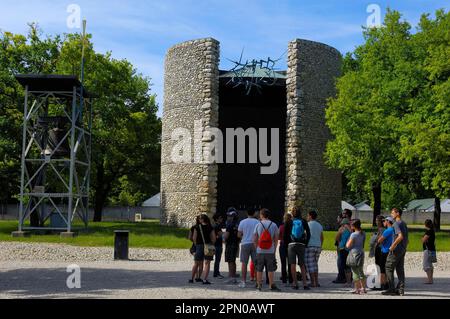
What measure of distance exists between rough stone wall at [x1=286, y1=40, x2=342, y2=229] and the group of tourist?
15.3 meters

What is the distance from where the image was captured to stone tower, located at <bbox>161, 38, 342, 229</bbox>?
28234 mm

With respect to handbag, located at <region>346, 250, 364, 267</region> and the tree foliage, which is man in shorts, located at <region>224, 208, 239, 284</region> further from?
the tree foliage

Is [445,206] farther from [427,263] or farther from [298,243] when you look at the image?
[298,243]

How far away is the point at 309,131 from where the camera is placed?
2916 cm

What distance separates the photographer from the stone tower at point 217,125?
28234mm

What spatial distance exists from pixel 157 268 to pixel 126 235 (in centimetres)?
242

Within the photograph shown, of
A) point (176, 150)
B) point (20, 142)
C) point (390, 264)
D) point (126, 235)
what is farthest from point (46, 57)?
Answer: point (390, 264)

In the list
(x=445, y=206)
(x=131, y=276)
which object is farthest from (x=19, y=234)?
(x=445, y=206)

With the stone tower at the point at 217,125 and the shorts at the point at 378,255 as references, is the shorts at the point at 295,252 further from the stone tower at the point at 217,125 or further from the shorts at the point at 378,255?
the stone tower at the point at 217,125

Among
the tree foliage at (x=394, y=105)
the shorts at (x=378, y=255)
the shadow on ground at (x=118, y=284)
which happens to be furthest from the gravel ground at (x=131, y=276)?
the tree foliage at (x=394, y=105)

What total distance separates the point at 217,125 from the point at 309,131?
4.85 meters

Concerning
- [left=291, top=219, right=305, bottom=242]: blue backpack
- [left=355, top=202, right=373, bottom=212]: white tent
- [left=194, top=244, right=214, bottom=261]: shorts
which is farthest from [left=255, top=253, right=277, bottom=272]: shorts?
[left=355, top=202, right=373, bottom=212]: white tent

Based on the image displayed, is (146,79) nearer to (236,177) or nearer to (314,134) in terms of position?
(236,177)

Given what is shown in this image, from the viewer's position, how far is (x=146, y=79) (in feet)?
148
